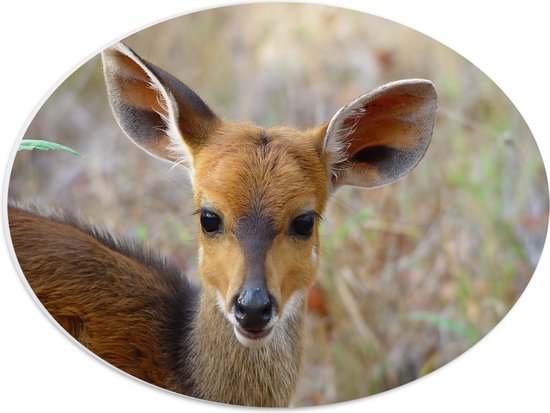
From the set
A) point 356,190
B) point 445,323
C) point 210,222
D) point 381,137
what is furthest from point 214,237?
point 356,190

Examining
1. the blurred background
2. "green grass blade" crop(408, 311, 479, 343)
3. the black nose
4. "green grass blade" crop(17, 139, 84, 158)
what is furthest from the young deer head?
"green grass blade" crop(408, 311, 479, 343)

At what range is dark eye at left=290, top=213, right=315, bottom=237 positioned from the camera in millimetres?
2219

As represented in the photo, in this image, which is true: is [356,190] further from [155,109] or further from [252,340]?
[252,340]

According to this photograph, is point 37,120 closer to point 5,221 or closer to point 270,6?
point 5,221

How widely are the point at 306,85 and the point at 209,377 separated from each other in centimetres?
136

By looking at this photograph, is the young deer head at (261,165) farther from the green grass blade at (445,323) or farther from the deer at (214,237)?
the green grass blade at (445,323)

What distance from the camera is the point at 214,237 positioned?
222cm

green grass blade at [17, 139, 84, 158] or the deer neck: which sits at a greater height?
green grass blade at [17, 139, 84, 158]

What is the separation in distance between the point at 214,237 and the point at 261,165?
8.1 inches

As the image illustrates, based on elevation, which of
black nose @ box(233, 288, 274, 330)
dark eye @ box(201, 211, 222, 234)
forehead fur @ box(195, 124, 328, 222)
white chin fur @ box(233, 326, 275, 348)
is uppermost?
forehead fur @ box(195, 124, 328, 222)

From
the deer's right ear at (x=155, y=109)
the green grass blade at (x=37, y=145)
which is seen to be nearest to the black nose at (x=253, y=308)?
the deer's right ear at (x=155, y=109)

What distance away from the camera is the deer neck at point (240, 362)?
7.72 feet

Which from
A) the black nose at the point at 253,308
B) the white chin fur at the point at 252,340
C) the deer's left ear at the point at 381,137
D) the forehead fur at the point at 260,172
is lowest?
the white chin fur at the point at 252,340

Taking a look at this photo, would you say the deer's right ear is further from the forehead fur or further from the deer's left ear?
the deer's left ear
